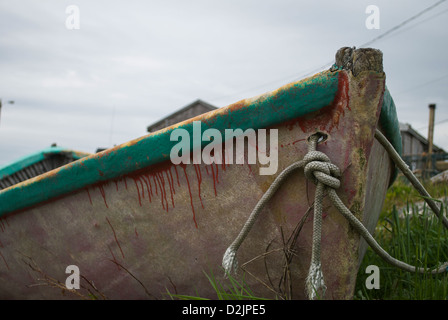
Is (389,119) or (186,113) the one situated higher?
(186,113)

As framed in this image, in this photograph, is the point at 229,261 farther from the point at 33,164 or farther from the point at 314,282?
the point at 33,164

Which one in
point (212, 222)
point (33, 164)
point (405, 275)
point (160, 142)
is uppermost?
point (33, 164)

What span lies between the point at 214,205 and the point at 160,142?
1.14 feet

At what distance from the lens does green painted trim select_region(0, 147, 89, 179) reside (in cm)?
450

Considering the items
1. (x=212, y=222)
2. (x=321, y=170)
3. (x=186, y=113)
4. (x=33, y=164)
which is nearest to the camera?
(x=321, y=170)

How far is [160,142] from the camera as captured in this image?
1718 mm

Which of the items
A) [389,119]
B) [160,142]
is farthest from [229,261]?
[389,119]

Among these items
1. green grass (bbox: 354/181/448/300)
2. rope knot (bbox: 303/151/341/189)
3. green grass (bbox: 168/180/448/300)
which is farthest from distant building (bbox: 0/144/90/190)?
rope knot (bbox: 303/151/341/189)

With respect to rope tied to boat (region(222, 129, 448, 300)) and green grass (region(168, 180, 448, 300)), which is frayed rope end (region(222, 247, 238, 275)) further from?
rope tied to boat (region(222, 129, 448, 300))
